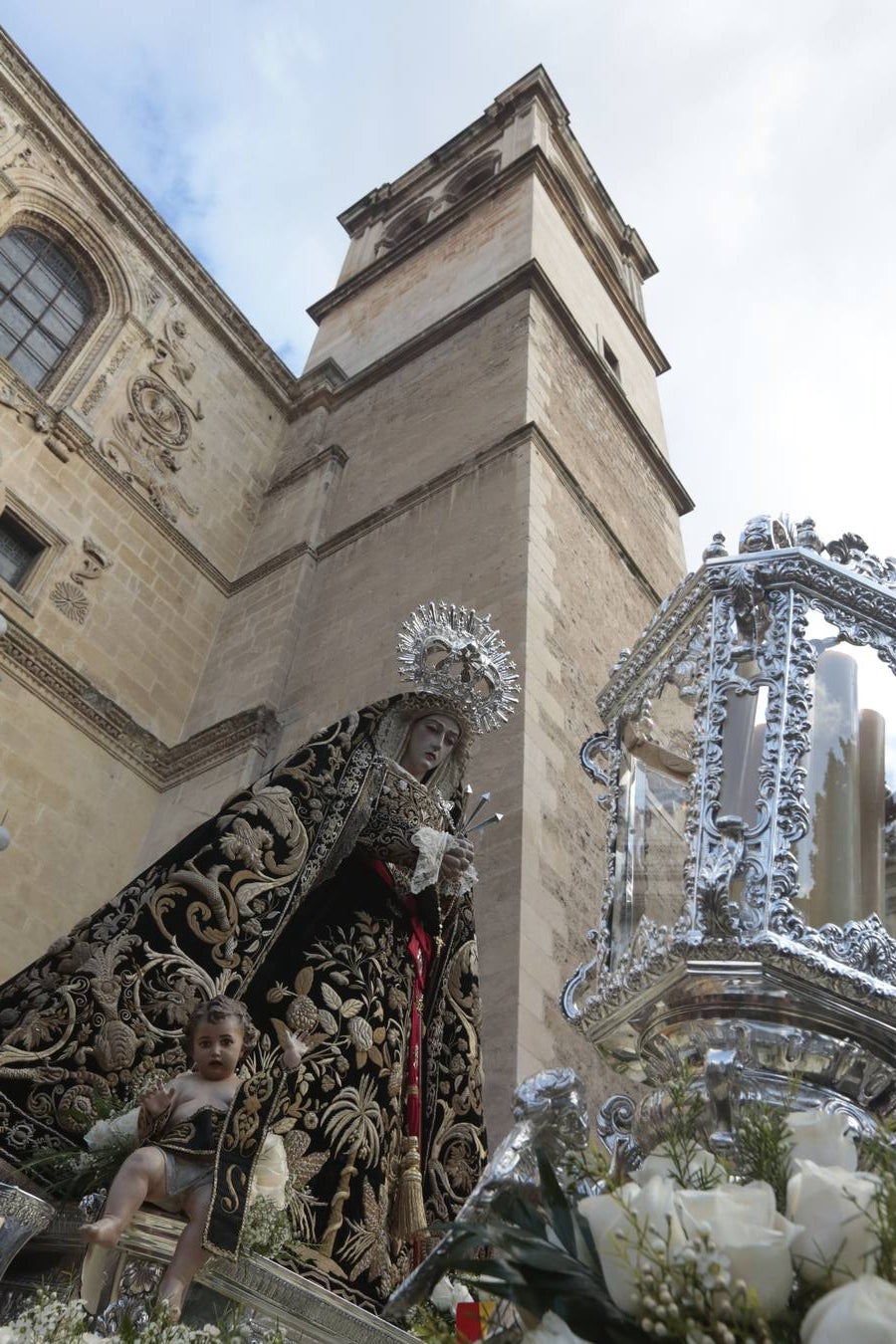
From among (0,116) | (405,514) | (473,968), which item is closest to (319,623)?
(405,514)

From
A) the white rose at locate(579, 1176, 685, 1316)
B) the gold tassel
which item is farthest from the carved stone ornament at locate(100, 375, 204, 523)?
the white rose at locate(579, 1176, 685, 1316)

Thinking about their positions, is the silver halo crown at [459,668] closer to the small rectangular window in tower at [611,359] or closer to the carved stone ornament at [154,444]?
the carved stone ornament at [154,444]

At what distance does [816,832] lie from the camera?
233cm

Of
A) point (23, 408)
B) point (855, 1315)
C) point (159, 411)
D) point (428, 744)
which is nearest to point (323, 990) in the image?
point (428, 744)

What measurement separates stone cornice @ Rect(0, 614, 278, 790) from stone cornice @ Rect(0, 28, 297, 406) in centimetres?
531

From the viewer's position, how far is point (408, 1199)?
343 centimetres

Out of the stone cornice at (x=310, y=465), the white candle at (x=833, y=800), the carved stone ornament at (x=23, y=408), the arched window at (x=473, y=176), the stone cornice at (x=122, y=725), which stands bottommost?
the white candle at (x=833, y=800)

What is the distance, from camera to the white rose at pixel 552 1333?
1303 millimetres

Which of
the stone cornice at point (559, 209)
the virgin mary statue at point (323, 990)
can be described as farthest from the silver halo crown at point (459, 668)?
the stone cornice at point (559, 209)

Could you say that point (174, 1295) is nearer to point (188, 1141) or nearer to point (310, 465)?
point (188, 1141)

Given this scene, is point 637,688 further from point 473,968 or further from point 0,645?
point 0,645

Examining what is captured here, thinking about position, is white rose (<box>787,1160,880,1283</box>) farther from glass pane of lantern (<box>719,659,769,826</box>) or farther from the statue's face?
the statue's face

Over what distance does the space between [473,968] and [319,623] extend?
6494mm

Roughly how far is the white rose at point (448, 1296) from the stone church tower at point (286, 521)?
356 centimetres
